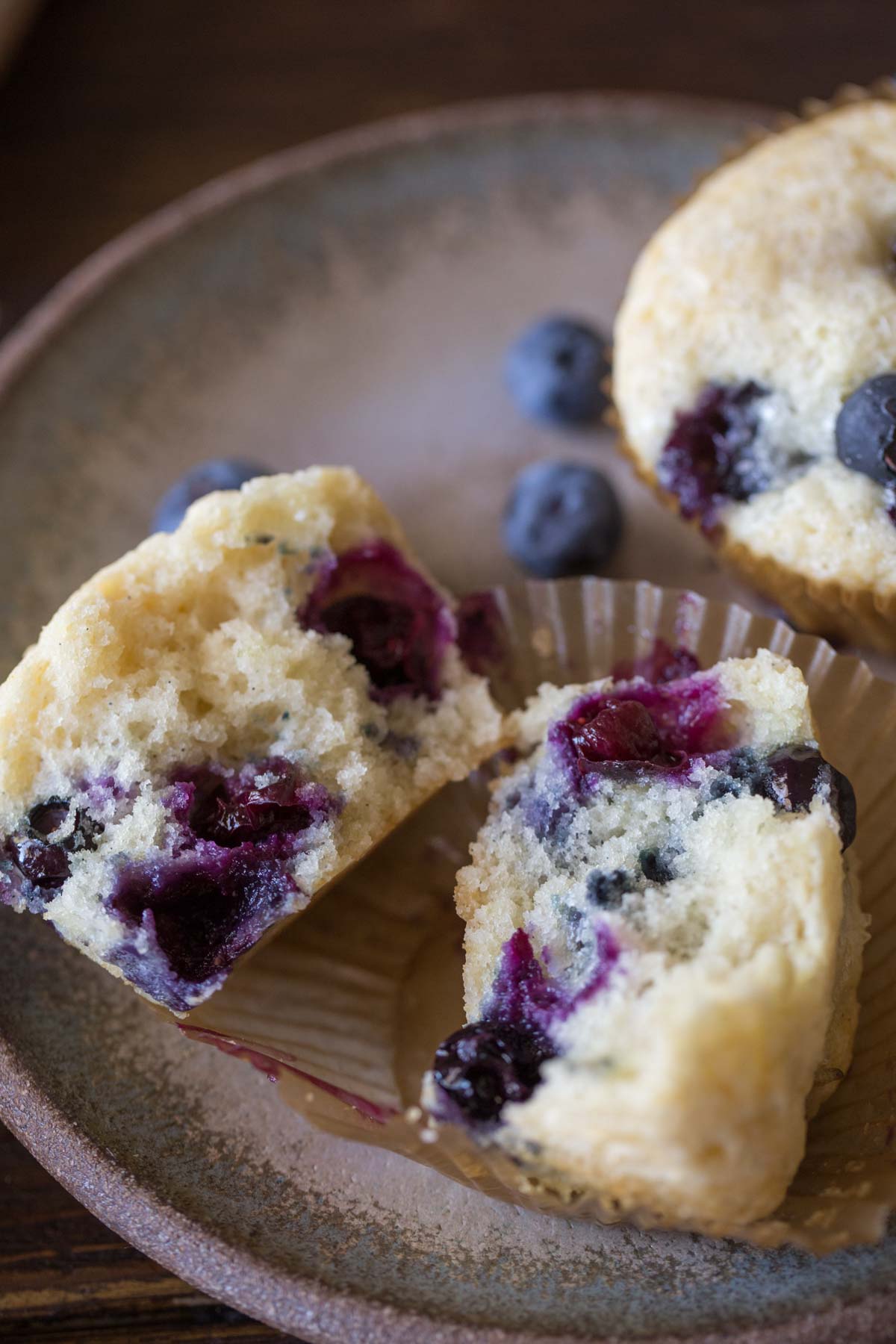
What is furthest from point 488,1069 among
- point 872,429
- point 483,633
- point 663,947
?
point 872,429

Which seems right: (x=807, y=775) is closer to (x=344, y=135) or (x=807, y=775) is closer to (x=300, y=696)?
(x=300, y=696)

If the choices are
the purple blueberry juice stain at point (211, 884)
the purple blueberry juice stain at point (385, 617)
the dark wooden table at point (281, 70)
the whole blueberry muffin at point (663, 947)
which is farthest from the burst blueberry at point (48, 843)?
the dark wooden table at point (281, 70)

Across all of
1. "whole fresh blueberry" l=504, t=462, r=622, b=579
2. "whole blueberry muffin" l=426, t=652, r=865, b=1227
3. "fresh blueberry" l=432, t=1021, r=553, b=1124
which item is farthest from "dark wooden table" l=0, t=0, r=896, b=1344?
"fresh blueberry" l=432, t=1021, r=553, b=1124

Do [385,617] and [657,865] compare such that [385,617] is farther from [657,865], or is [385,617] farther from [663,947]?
[663,947]

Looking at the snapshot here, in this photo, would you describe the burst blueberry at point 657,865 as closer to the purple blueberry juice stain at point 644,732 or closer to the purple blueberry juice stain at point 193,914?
the purple blueberry juice stain at point 644,732

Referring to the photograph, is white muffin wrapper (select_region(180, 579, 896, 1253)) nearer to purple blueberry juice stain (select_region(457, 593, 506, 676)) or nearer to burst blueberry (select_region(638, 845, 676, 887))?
purple blueberry juice stain (select_region(457, 593, 506, 676))

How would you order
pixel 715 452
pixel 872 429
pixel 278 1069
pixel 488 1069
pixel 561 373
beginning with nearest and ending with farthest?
pixel 488 1069 < pixel 278 1069 < pixel 872 429 < pixel 715 452 < pixel 561 373
